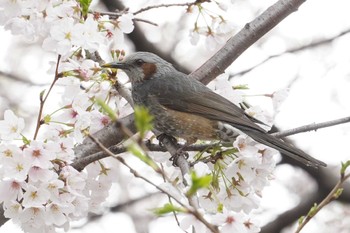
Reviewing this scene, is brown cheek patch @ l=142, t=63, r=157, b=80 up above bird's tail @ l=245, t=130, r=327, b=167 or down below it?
below

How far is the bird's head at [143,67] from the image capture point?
4.19m

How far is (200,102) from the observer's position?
160 inches

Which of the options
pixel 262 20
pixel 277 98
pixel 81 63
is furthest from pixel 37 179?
pixel 262 20

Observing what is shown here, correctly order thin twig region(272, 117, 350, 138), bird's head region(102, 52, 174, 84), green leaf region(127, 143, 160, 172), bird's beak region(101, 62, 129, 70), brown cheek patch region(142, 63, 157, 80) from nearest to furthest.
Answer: green leaf region(127, 143, 160, 172) → thin twig region(272, 117, 350, 138) → bird's beak region(101, 62, 129, 70) → bird's head region(102, 52, 174, 84) → brown cheek patch region(142, 63, 157, 80)

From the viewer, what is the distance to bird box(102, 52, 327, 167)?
375 cm

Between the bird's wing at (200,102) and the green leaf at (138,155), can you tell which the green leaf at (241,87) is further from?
the green leaf at (138,155)

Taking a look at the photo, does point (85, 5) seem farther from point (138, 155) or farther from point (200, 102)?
point (138, 155)

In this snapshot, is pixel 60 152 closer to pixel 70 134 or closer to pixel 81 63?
pixel 70 134

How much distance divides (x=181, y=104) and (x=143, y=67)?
38cm

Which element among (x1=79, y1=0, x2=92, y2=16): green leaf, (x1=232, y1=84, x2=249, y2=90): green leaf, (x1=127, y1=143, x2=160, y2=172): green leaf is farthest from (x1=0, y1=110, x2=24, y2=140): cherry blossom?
(x1=232, y1=84, x2=249, y2=90): green leaf

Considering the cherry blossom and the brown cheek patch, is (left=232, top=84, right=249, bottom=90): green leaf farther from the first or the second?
the cherry blossom

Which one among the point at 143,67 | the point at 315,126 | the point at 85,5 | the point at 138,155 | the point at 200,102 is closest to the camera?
the point at 138,155

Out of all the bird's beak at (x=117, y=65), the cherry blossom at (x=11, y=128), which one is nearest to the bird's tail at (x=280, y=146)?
the bird's beak at (x=117, y=65)

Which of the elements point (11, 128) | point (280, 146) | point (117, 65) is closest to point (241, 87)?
point (280, 146)
